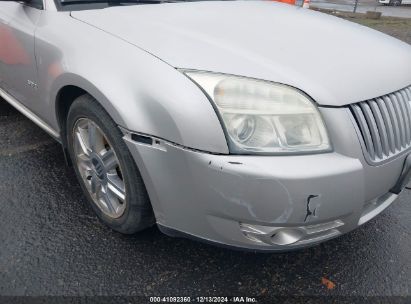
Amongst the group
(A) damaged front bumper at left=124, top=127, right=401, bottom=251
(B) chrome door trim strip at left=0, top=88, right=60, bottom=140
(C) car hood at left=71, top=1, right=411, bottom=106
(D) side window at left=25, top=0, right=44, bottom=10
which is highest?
(D) side window at left=25, top=0, right=44, bottom=10

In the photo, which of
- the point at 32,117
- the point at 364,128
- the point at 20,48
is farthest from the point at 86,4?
the point at 364,128

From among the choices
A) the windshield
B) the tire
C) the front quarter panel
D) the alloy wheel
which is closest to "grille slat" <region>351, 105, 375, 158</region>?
the front quarter panel

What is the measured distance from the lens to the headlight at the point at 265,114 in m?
1.52

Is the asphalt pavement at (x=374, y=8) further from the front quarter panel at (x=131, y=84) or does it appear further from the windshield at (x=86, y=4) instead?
the front quarter panel at (x=131, y=84)

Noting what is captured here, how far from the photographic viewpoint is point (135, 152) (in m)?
1.67

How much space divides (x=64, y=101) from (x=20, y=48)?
21.2 inches

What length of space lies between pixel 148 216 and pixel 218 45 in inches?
36.0

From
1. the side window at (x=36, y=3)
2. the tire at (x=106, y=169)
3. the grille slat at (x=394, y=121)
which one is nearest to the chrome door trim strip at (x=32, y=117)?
the tire at (x=106, y=169)

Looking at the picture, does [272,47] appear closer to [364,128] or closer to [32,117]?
[364,128]

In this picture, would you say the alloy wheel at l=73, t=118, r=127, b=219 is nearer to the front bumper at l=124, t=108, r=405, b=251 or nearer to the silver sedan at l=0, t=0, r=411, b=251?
the silver sedan at l=0, t=0, r=411, b=251

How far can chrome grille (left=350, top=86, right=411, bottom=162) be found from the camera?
1.60m

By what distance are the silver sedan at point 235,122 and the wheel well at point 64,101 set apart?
19 millimetres

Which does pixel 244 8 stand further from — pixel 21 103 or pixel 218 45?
pixel 21 103

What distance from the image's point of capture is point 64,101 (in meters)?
2.21
